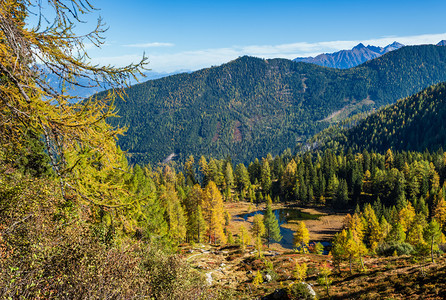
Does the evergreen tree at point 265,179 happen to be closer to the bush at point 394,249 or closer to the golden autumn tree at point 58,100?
the bush at point 394,249

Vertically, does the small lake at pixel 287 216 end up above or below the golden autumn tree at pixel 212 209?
below

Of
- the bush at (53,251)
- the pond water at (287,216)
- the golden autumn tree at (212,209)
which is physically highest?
the bush at (53,251)

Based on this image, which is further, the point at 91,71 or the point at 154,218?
the point at 154,218

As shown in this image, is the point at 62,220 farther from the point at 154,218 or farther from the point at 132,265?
the point at 154,218

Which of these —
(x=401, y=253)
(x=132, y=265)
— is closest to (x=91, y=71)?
(x=132, y=265)

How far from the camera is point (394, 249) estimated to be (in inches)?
1972

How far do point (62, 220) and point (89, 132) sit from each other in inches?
194

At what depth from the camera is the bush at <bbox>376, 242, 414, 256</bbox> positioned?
4838 centimetres

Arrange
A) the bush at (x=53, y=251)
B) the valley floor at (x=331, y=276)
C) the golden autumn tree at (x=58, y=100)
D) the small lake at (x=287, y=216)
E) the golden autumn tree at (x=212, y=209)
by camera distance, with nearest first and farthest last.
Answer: the golden autumn tree at (x=58, y=100) → the bush at (x=53, y=251) → the valley floor at (x=331, y=276) → the golden autumn tree at (x=212, y=209) → the small lake at (x=287, y=216)

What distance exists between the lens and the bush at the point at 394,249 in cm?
4838

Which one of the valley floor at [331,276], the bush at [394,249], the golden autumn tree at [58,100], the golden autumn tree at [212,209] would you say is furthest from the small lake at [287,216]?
the golden autumn tree at [58,100]

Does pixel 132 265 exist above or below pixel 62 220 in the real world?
below

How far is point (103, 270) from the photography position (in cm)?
955

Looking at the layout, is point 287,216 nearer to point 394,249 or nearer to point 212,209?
point 394,249
